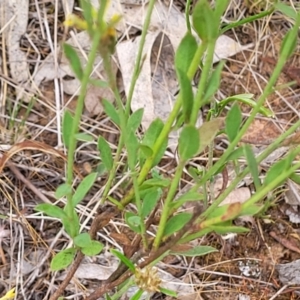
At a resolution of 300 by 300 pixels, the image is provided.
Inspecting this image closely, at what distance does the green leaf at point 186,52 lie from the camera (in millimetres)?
836

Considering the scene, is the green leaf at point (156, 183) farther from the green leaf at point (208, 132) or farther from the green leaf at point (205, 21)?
the green leaf at point (205, 21)

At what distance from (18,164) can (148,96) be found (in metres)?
0.39

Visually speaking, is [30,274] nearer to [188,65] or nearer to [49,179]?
[49,179]

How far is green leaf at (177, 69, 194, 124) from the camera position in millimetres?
783

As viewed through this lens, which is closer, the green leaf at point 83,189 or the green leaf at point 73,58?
the green leaf at point 73,58

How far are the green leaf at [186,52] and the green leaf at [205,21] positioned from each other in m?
0.06

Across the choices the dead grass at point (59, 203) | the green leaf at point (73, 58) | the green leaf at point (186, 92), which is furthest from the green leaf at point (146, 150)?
the dead grass at point (59, 203)

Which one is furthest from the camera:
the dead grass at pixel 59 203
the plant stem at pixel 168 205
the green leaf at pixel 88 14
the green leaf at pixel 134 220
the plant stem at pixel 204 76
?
the dead grass at pixel 59 203

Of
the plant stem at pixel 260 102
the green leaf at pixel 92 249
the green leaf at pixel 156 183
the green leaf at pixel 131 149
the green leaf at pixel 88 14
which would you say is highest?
the green leaf at pixel 88 14

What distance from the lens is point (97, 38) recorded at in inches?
25.9

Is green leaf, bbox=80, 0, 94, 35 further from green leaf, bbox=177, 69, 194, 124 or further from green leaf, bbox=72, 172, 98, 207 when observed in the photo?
green leaf, bbox=72, 172, 98, 207

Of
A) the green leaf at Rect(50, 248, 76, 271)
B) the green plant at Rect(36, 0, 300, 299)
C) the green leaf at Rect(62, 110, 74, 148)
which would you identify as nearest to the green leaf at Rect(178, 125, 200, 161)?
the green plant at Rect(36, 0, 300, 299)

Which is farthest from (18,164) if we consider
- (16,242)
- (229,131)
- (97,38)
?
(97,38)

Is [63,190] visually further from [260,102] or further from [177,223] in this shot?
[260,102]
